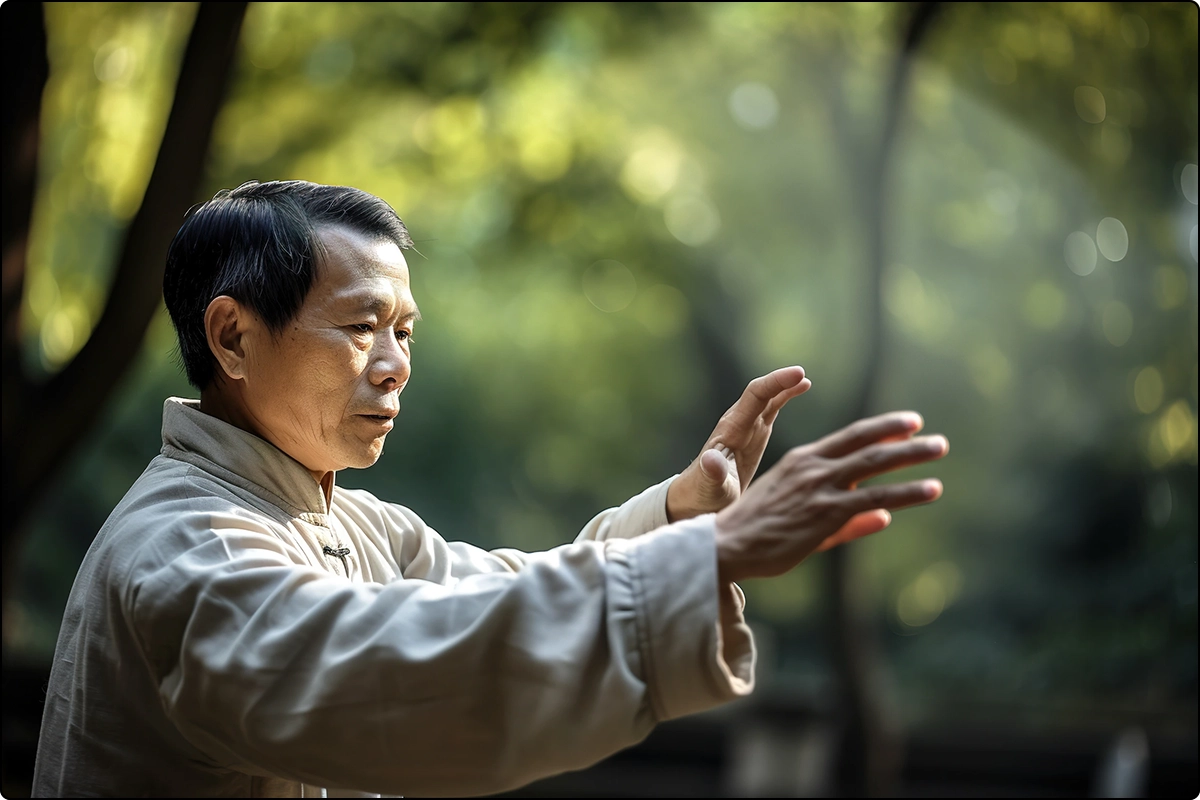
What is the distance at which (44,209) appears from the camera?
5.75 metres

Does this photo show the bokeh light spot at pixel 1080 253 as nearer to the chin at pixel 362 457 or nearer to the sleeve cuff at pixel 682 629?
the chin at pixel 362 457

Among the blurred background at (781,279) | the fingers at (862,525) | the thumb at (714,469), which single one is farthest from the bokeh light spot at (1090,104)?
the fingers at (862,525)

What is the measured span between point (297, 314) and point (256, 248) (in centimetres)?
12

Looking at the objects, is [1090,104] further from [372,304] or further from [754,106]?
[372,304]

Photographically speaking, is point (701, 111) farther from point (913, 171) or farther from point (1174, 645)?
point (1174, 645)

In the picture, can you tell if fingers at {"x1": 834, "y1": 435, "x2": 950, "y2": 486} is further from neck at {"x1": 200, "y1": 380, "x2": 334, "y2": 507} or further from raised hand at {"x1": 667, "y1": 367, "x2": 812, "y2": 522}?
neck at {"x1": 200, "y1": 380, "x2": 334, "y2": 507}

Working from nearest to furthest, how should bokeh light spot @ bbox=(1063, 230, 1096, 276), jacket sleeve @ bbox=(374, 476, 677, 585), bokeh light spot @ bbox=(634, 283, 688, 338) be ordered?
jacket sleeve @ bbox=(374, 476, 677, 585) < bokeh light spot @ bbox=(1063, 230, 1096, 276) < bokeh light spot @ bbox=(634, 283, 688, 338)

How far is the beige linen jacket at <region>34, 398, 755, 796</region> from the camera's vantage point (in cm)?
122

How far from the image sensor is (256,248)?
5.51 ft

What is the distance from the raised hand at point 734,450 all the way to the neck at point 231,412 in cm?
61

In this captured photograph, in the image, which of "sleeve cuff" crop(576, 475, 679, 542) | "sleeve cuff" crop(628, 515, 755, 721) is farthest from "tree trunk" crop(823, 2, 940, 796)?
"sleeve cuff" crop(628, 515, 755, 721)

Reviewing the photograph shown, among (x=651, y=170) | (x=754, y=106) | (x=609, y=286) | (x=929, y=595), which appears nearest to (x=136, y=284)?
(x=651, y=170)

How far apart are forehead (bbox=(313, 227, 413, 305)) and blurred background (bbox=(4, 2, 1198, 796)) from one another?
163 centimetres

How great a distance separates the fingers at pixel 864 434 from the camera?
1.23 metres
